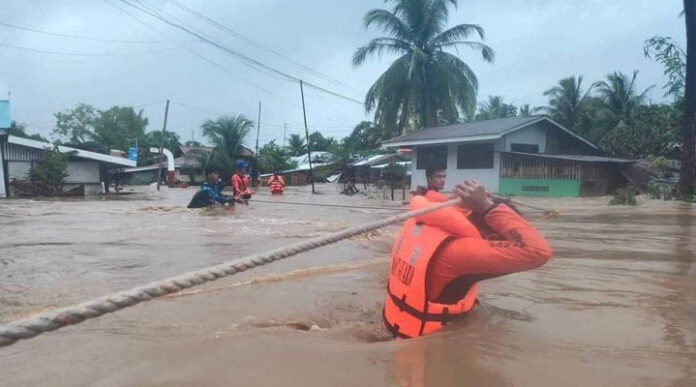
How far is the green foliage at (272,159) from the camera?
41.5 meters

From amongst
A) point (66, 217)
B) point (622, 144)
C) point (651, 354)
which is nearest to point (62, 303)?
point (651, 354)

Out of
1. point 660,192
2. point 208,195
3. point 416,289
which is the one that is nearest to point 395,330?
point 416,289

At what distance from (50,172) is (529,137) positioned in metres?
19.4

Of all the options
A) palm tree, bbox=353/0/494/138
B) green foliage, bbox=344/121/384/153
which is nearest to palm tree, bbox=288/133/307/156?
green foliage, bbox=344/121/384/153

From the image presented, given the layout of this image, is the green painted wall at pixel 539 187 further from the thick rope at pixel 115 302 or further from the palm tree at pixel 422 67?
the thick rope at pixel 115 302

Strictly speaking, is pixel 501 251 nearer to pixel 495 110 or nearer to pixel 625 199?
pixel 625 199

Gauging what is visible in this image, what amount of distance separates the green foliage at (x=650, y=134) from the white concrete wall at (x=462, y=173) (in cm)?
808

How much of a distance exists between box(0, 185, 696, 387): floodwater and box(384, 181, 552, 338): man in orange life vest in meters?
0.16

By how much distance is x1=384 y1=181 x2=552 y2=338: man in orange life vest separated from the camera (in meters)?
2.47

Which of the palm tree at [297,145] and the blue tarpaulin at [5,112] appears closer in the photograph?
the blue tarpaulin at [5,112]

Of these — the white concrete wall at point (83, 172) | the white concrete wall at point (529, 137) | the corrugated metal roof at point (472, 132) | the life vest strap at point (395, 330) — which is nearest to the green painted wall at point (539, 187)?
the white concrete wall at point (529, 137)

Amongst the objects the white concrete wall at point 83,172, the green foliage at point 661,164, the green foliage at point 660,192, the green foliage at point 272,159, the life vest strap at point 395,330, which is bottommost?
the life vest strap at point 395,330

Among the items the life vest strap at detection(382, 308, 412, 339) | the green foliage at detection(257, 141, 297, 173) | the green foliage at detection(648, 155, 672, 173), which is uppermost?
the green foliage at detection(257, 141, 297, 173)

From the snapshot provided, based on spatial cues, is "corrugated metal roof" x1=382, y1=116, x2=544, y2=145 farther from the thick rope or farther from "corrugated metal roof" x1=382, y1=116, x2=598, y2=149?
the thick rope
